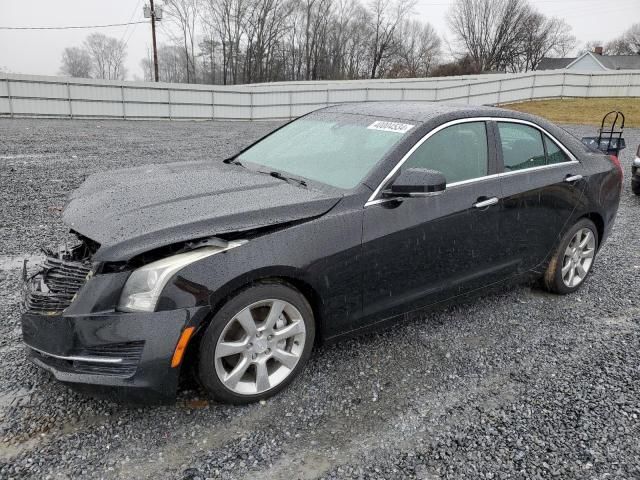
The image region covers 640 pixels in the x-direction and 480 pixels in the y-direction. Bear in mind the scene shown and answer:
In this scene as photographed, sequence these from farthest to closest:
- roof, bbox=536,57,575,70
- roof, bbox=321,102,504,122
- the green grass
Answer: roof, bbox=536,57,575,70, the green grass, roof, bbox=321,102,504,122

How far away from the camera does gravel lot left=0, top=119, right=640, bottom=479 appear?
90.5 inches

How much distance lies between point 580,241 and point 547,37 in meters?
78.9

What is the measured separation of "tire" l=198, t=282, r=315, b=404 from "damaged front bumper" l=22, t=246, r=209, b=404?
0.16m

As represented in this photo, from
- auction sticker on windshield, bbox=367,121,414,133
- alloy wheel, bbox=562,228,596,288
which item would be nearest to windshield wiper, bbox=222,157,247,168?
auction sticker on windshield, bbox=367,121,414,133

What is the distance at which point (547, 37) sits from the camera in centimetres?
7138

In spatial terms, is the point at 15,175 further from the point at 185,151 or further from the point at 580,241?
the point at 580,241

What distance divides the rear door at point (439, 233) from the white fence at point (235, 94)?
2001cm

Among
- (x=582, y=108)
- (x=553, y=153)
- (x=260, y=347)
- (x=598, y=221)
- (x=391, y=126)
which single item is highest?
(x=582, y=108)

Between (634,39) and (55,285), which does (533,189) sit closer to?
(55,285)

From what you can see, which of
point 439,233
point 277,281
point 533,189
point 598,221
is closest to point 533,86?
point 598,221

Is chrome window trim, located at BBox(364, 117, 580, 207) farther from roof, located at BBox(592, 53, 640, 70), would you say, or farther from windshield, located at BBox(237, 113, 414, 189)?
roof, located at BBox(592, 53, 640, 70)

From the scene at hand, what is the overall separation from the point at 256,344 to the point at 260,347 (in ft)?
0.11

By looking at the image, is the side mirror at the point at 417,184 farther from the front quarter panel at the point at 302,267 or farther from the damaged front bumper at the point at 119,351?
the damaged front bumper at the point at 119,351

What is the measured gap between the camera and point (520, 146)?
3.83 m
